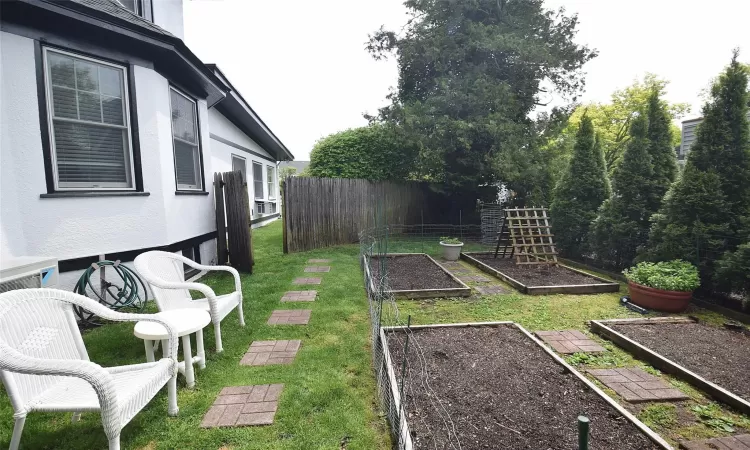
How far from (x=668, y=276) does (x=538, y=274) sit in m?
1.99

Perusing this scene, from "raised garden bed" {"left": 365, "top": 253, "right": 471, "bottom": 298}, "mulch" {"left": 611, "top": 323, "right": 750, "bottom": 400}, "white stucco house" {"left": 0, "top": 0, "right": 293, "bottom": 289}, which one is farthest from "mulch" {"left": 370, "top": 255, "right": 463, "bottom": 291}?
"white stucco house" {"left": 0, "top": 0, "right": 293, "bottom": 289}

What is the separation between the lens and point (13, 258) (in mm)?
3293

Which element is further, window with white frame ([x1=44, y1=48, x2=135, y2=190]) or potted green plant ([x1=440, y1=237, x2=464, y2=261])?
potted green plant ([x1=440, y1=237, x2=464, y2=261])

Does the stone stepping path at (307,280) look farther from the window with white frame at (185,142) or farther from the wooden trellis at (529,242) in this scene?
the wooden trellis at (529,242)

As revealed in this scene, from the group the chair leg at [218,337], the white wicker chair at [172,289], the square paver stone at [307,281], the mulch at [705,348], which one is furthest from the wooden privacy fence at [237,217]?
the mulch at [705,348]

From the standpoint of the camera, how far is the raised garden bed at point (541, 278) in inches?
210

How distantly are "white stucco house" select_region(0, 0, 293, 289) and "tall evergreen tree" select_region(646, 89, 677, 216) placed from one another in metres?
8.01

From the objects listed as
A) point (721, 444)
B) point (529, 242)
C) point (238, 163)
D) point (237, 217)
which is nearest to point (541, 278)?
point (529, 242)

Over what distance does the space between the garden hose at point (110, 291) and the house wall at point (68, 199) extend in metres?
0.23

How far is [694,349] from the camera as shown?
3.31 metres

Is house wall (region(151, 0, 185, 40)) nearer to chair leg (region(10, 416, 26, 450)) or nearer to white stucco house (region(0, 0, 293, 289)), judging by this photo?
white stucco house (region(0, 0, 293, 289))

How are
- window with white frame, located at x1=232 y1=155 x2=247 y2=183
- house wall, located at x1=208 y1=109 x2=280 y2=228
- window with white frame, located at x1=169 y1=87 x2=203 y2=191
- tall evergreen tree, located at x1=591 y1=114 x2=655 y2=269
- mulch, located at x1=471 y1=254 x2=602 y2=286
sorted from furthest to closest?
window with white frame, located at x1=232 y1=155 x2=247 y2=183 < house wall, located at x1=208 y1=109 x2=280 y2=228 < tall evergreen tree, located at x1=591 y1=114 x2=655 y2=269 < mulch, located at x1=471 y1=254 x2=602 y2=286 < window with white frame, located at x1=169 y1=87 x2=203 y2=191

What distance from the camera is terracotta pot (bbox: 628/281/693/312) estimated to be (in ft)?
14.4

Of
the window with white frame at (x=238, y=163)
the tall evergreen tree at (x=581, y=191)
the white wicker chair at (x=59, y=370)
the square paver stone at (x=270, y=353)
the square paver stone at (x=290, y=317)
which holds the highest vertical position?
the window with white frame at (x=238, y=163)
